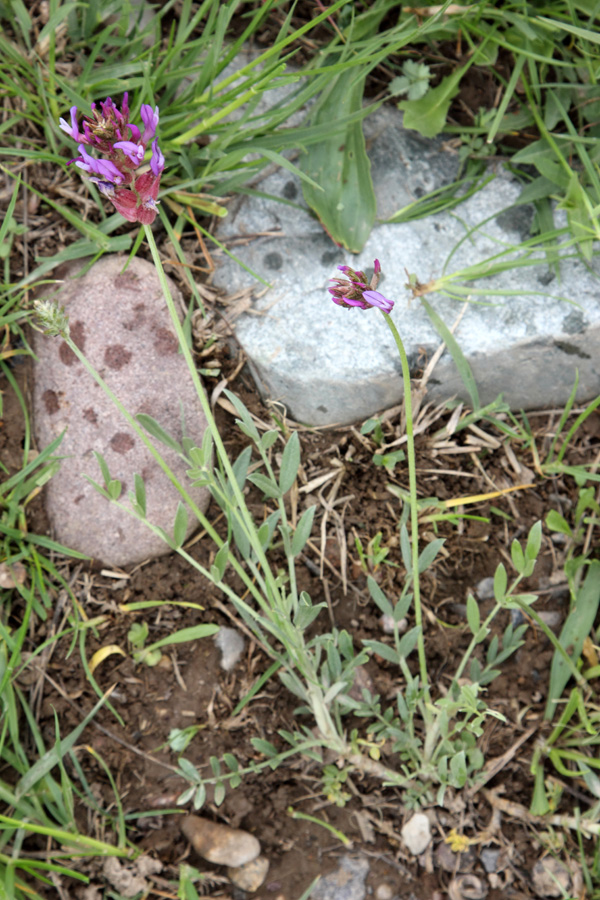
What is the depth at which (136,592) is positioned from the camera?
230cm

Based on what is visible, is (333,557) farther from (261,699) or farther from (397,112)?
(397,112)

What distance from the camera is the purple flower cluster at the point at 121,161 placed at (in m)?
1.32

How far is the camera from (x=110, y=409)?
2.29 metres

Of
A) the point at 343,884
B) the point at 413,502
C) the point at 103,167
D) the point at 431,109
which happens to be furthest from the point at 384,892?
the point at 431,109

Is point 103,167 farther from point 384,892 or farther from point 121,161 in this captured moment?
point 384,892

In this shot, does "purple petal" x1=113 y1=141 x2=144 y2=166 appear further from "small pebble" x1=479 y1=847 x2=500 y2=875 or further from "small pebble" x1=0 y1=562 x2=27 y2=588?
"small pebble" x1=479 y1=847 x2=500 y2=875

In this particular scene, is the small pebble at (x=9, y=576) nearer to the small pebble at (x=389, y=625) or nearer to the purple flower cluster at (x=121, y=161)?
the small pebble at (x=389, y=625)

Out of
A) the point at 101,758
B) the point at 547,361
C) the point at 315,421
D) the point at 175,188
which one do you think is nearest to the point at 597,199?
the point at 547,361

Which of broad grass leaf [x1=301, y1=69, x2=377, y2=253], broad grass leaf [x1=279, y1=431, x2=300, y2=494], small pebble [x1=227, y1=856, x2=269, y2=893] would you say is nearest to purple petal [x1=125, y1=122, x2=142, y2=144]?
broad grass leaf [x1=279, y1=431, x2=300, y2=494]

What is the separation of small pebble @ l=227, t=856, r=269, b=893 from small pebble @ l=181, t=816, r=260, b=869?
20mm

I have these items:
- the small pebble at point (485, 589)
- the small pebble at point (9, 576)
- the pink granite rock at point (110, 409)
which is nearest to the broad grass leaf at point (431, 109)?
the pink granite rock at point (110, 409)

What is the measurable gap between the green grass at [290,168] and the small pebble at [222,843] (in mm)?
190

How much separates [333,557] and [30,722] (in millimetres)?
1042

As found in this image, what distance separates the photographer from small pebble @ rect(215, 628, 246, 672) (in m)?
2.28
